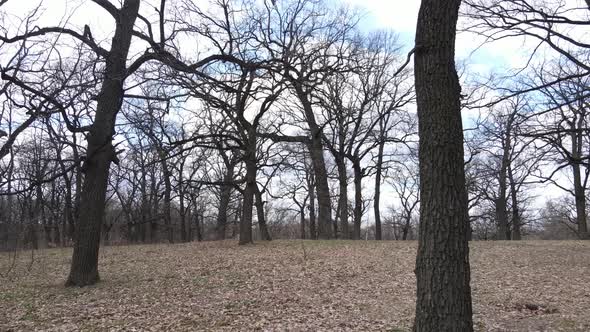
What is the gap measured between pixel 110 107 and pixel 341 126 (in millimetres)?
16507

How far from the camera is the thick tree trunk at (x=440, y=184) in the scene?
14.4 ft

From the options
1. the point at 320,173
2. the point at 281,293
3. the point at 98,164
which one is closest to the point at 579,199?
the point at 320,173

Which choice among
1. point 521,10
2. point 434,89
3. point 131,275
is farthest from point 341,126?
point 434,89

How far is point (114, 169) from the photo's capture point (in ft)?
113

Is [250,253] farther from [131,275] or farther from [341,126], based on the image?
[341,126]

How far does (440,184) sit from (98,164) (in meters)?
8.11

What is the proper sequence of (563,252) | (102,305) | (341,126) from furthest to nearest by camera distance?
(341,126) < (563,252) < (102,305)

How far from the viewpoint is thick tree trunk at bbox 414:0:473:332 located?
4.38 m

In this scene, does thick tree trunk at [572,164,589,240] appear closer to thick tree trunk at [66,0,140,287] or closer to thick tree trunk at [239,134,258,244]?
thick tree trunk at [239,134,258,244]

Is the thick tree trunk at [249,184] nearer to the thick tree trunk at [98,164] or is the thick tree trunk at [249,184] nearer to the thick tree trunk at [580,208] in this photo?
the thick tree trunk at [98,164]

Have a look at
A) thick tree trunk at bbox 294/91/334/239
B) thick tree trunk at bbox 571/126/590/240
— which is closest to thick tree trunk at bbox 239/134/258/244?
thick tree trunk at bbox 294/91/334/239

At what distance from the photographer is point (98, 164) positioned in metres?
10.3

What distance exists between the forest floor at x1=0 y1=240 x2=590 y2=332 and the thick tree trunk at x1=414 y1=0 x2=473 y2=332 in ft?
8.50

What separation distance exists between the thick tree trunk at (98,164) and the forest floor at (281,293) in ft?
1.84
